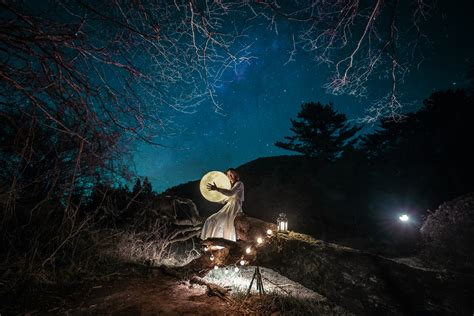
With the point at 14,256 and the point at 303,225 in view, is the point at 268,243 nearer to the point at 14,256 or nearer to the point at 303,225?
the point at 14,256

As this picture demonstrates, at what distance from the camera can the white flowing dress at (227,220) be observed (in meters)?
6.27

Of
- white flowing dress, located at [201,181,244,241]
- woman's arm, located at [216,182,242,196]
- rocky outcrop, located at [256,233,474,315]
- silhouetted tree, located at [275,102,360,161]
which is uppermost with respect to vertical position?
silhouetted tree, located at [275,102,360,161]

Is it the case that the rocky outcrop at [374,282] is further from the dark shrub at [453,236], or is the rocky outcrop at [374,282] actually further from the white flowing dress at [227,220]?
the dark shrub at [453,236]

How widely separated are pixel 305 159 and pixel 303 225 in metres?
8.60

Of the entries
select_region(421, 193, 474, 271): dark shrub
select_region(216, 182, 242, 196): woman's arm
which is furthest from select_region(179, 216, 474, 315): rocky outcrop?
select_region(421, 193, 474, 271): dark shrub

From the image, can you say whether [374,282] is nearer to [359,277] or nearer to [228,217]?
[359,277]

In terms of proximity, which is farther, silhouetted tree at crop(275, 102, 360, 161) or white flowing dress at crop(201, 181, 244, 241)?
silhouetted tree at crop(275, 102, 360, 161)

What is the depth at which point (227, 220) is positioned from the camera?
20.9ft

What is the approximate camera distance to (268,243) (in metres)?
5.50

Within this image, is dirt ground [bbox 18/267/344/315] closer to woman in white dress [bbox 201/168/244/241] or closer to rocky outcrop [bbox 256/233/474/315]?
rocky outcrop [bbox 256/233/474/315]

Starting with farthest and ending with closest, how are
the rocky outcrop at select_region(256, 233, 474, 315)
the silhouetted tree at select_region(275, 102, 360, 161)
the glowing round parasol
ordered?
1. the silhouetted tree at select_region(275, 102, 360, 161)
2. the glowing round parasol
3. the rocky outcrop at select_region(256, 233, 474, 315)

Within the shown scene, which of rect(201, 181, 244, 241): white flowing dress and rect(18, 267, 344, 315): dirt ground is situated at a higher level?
rect(201, 181, 244, 241): white flowing dress

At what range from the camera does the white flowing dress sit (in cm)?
627

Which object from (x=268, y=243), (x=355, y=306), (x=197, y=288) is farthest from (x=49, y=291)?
(x=355, y=306)
